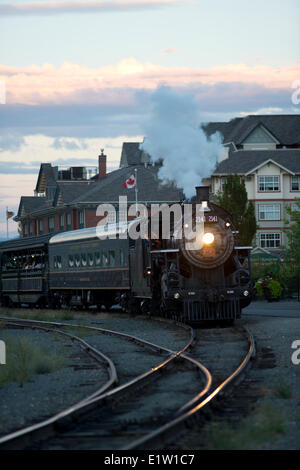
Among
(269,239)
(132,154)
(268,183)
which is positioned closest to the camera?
(269,239)

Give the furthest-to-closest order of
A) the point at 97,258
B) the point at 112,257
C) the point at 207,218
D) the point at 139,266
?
the point at 97,258 < the point at 112,257 < the point at 139,266 < the point at 207,218

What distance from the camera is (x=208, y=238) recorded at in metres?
21.8

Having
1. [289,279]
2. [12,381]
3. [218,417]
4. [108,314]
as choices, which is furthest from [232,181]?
[218,417]

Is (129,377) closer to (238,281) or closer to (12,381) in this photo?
(12,381)

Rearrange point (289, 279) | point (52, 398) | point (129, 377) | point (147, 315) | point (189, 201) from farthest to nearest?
point (289, 279)
point (147, 315)
point (189, 201)
point (129, 377)
point (52, 398)

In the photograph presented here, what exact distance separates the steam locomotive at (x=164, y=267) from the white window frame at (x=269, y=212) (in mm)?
34494

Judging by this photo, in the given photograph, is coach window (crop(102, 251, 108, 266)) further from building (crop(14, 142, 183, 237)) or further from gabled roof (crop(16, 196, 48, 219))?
gabled roof (crop(16, 196, 48, 219))

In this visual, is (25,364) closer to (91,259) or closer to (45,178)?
(91,259)

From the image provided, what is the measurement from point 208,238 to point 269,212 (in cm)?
4546

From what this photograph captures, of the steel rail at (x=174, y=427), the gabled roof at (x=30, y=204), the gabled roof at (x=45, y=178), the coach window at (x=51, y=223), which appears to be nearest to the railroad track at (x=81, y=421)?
the steel rail at (x=174, y=427)

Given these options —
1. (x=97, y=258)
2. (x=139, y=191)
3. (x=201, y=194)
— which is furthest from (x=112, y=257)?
(x=139, y=191)

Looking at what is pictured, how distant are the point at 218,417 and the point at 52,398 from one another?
310 cm

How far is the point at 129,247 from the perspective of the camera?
86.5 ft

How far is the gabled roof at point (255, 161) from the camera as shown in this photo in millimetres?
66500
